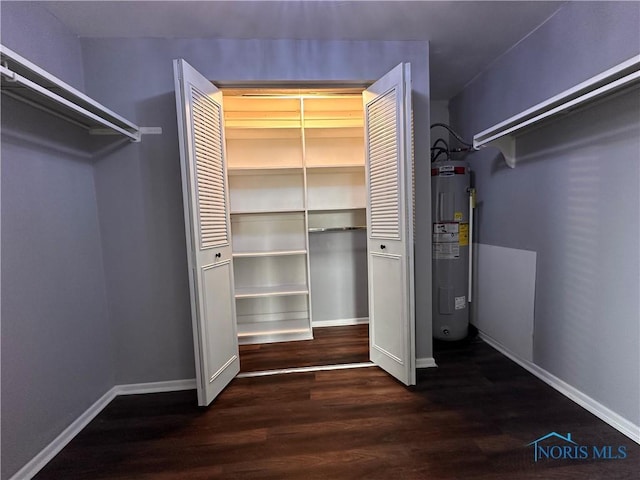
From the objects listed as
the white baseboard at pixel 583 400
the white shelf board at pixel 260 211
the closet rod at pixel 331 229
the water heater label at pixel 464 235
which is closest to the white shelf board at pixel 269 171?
the white shelf board at pixel 260 211

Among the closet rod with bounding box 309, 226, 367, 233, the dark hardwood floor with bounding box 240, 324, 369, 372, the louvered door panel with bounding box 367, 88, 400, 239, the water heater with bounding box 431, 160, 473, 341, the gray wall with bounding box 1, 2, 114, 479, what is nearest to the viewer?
the gray wall with bounding box 1, 2, 114, 479

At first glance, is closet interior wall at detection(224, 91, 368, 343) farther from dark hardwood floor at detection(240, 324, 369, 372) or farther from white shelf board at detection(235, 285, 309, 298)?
dark hardwood floor at detection(240, 324, 369, 372)

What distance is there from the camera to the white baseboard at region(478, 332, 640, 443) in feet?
5.00

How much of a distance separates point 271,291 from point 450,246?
5.83 feet

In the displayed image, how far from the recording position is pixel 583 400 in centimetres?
177

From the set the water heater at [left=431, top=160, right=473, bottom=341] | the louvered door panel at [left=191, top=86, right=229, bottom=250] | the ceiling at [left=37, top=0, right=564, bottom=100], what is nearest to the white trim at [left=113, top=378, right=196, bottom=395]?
the louvered door panel at [left=191, top=86, right=229, bottom=250]

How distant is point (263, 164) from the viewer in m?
3.07

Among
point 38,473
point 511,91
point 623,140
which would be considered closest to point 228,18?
point 511,91

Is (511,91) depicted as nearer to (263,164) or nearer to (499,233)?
A: (499,233)

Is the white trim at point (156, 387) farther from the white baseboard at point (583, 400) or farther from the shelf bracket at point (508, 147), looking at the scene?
the shelf bracket at point (508, 147)

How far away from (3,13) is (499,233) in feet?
11.5

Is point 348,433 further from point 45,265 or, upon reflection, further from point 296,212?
point 296,212

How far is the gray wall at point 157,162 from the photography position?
78.4 inches

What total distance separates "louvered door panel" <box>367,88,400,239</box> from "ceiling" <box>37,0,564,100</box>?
0.46 m
